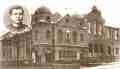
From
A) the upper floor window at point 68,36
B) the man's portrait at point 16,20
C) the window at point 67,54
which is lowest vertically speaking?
the window at point 67,54

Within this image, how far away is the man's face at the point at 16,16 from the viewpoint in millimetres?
686

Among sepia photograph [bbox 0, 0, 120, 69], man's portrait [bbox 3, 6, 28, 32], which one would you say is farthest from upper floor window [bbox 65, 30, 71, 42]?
man's portrait [bbox 3, 6, 28, 32]

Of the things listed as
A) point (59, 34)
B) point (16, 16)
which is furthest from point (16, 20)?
point (59, 34)

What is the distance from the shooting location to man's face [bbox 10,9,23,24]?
69 centimetres

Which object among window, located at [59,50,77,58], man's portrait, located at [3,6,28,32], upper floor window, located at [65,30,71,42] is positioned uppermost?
man's portrait, located at [3,6,28,32]

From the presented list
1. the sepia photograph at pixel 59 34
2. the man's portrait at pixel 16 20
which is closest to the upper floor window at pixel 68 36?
the sepia photograph at pixel 59 34

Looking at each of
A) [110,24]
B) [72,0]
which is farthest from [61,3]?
[110,24]

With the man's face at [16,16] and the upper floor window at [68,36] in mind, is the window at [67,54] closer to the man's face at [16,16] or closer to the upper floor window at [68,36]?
the upper floor window at [68,36]

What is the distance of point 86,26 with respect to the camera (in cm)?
72

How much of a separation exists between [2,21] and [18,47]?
0.30ft

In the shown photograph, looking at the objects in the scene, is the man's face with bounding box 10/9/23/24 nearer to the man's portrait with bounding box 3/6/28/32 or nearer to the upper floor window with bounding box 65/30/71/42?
the man's portrait with bounding box 3/6/28/32

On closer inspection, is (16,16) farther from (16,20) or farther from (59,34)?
(59,34)

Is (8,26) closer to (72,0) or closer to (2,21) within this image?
(2,21)

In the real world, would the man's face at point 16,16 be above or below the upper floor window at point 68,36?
above
